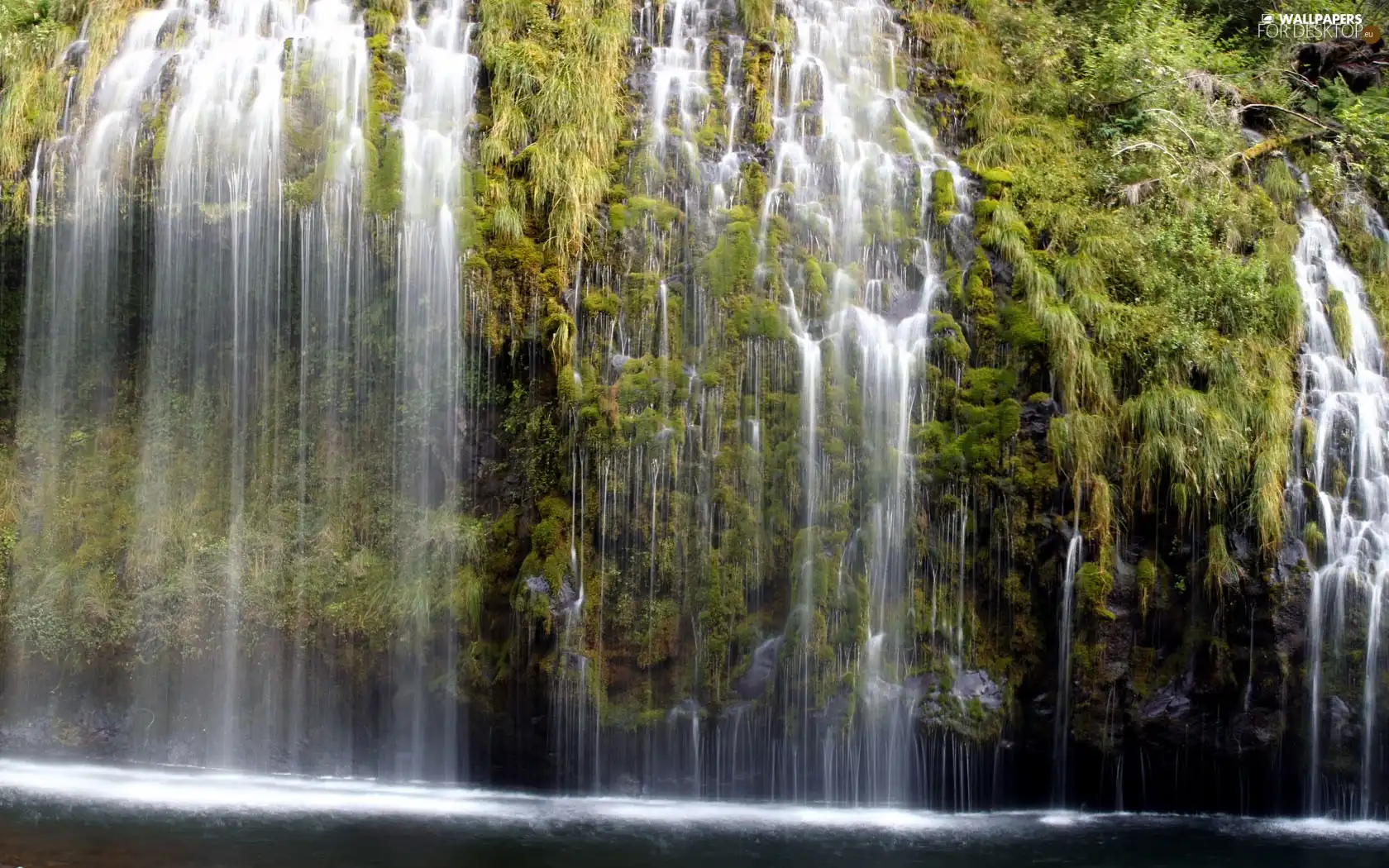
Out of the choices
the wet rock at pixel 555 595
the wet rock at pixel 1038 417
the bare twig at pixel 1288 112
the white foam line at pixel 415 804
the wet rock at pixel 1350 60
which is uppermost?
the wet rock at pixel 1350 60

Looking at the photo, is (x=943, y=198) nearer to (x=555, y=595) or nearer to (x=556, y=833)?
(x=555, y=595)

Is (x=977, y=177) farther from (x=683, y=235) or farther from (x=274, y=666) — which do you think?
(x=274, y=666)

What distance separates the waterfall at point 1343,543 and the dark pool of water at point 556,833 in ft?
2.61

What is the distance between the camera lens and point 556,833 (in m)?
9.17

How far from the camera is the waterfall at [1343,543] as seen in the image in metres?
9.72

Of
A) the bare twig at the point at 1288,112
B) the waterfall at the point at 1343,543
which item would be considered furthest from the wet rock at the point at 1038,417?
the bare twig at the point at 1288,112

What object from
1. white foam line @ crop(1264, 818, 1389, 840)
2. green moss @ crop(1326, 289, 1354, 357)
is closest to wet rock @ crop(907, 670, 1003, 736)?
white foam line @ crop(1264, 818, 1389, 840)

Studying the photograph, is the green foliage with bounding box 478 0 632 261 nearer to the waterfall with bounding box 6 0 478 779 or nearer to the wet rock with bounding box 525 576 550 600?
the waterfall with bounding box 6 0 478 779

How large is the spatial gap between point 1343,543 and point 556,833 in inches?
287

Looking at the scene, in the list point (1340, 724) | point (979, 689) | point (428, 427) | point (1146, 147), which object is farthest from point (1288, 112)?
point (428, 427)

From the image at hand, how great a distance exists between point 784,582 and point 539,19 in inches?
263

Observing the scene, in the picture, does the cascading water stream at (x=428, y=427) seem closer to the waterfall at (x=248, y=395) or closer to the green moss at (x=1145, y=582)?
the waterfall at (x=248, y=395)

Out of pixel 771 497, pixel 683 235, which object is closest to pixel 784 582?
pixel 771 497

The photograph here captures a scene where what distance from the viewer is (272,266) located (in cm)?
1108
